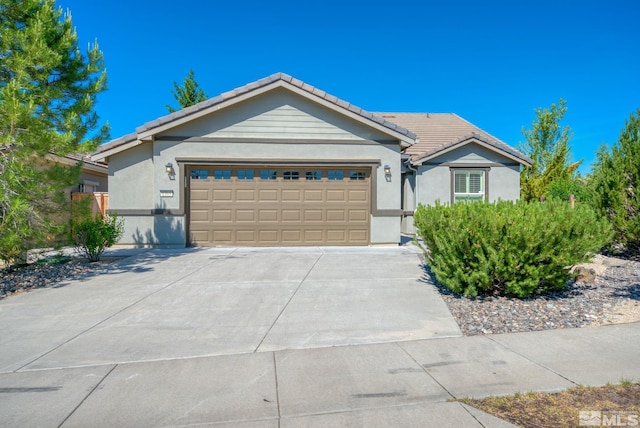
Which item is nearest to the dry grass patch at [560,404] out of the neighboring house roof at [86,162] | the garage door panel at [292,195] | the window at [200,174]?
the garage door panel at [292,195]

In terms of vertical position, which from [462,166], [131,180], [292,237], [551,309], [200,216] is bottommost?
[551,309]

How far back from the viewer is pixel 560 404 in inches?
114

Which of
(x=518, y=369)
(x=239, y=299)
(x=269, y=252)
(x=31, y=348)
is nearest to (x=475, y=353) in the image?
(x=518, y=369)

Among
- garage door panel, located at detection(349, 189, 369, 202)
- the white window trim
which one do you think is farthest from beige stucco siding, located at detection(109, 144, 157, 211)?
the white window trim

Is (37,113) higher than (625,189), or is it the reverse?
(37,113)

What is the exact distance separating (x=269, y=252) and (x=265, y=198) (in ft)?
6.46

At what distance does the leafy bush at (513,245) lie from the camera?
539cm

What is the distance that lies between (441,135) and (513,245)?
12.0 m

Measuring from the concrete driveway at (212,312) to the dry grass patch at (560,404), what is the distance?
152cm

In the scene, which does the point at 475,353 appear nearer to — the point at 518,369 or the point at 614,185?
the point at 518,369

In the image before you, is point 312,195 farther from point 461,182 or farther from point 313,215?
point 461,182

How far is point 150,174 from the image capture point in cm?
1167

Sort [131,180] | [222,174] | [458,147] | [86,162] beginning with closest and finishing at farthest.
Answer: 1. [131,180]
2. [222,174]
3. [86,162]
4. [458,147]

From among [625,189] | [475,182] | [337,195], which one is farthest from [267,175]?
[625,189]
